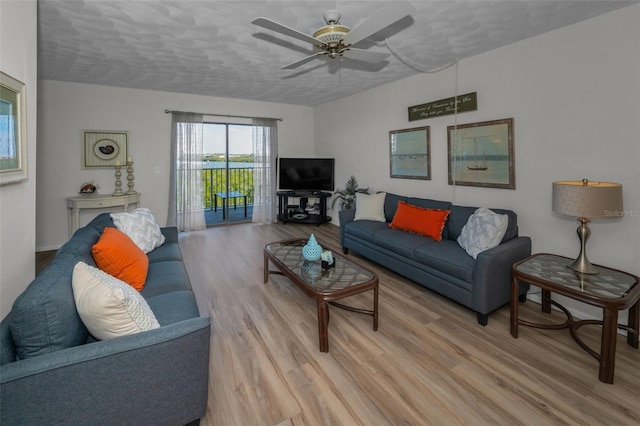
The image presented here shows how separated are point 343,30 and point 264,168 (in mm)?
4214

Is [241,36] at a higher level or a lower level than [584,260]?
higher

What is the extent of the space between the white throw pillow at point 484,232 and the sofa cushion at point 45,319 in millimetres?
2718

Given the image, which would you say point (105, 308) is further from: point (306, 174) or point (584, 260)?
point (306, 174)

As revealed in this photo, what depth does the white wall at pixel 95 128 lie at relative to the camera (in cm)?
432

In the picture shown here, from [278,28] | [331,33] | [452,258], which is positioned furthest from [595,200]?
[278,28]

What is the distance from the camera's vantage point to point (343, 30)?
2061 mm

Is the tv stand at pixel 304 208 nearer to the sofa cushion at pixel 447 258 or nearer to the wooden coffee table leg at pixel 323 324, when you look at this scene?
the sofa cushion at pixel 447 258

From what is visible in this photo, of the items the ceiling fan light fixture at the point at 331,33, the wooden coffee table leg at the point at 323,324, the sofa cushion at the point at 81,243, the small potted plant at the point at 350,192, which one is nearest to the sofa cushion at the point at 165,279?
the sofa cushion at the point at 81,243

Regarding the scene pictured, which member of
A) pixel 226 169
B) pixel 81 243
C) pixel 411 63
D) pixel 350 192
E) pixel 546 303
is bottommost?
pixel 546 303

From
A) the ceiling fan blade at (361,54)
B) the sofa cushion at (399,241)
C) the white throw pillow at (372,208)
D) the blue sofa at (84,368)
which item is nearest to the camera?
the blue sofa at (84,368)

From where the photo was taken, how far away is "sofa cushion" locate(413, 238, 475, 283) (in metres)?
2.51

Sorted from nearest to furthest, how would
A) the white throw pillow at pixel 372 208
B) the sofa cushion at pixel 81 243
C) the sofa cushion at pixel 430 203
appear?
the sofa cushion at pixel 81 243
the sofa cushion at pixel 430 203
the white throw pillow at pixel 372 208

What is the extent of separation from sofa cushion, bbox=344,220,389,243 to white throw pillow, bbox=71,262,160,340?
2664 mm

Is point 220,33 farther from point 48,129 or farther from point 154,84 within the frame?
point 48,129
